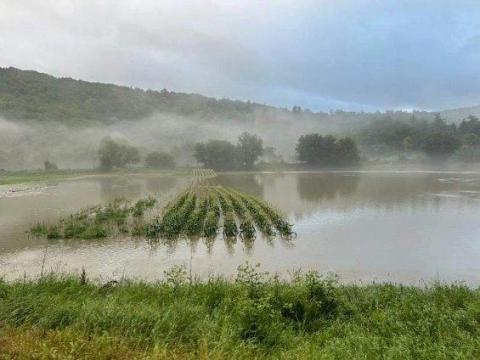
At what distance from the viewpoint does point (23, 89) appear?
136500 millimetres

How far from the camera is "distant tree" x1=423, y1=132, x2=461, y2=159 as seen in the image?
93500 mm

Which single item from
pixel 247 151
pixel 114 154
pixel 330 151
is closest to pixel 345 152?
pixel 330 151

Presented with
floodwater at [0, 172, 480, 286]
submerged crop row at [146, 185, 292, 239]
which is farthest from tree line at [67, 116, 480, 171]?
submerged crop row at [146, 185, 292, 239]

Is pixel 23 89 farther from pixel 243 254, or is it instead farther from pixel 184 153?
pixel 243 254

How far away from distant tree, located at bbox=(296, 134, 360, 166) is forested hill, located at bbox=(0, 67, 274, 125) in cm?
7664

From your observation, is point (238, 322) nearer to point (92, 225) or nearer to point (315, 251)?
point (315, 251)

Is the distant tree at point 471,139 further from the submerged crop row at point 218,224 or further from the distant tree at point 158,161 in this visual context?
the submerged crop row at point 218,224

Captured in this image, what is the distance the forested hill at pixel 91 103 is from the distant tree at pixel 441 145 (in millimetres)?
70723

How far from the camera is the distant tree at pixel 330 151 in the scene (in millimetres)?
92000

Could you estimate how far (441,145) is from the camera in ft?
308

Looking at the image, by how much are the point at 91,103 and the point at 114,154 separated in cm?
6786

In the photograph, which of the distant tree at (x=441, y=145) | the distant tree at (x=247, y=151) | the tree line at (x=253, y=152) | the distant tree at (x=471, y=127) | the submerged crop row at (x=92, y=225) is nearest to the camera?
the submerged crop row at (x=92, y=225)

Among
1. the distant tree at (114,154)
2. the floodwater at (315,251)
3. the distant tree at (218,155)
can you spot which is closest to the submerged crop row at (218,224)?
the floodwater at (315,251)

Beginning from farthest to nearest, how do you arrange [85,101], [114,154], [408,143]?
1. [85,101]
2. [408,143]
3. [114,154]
